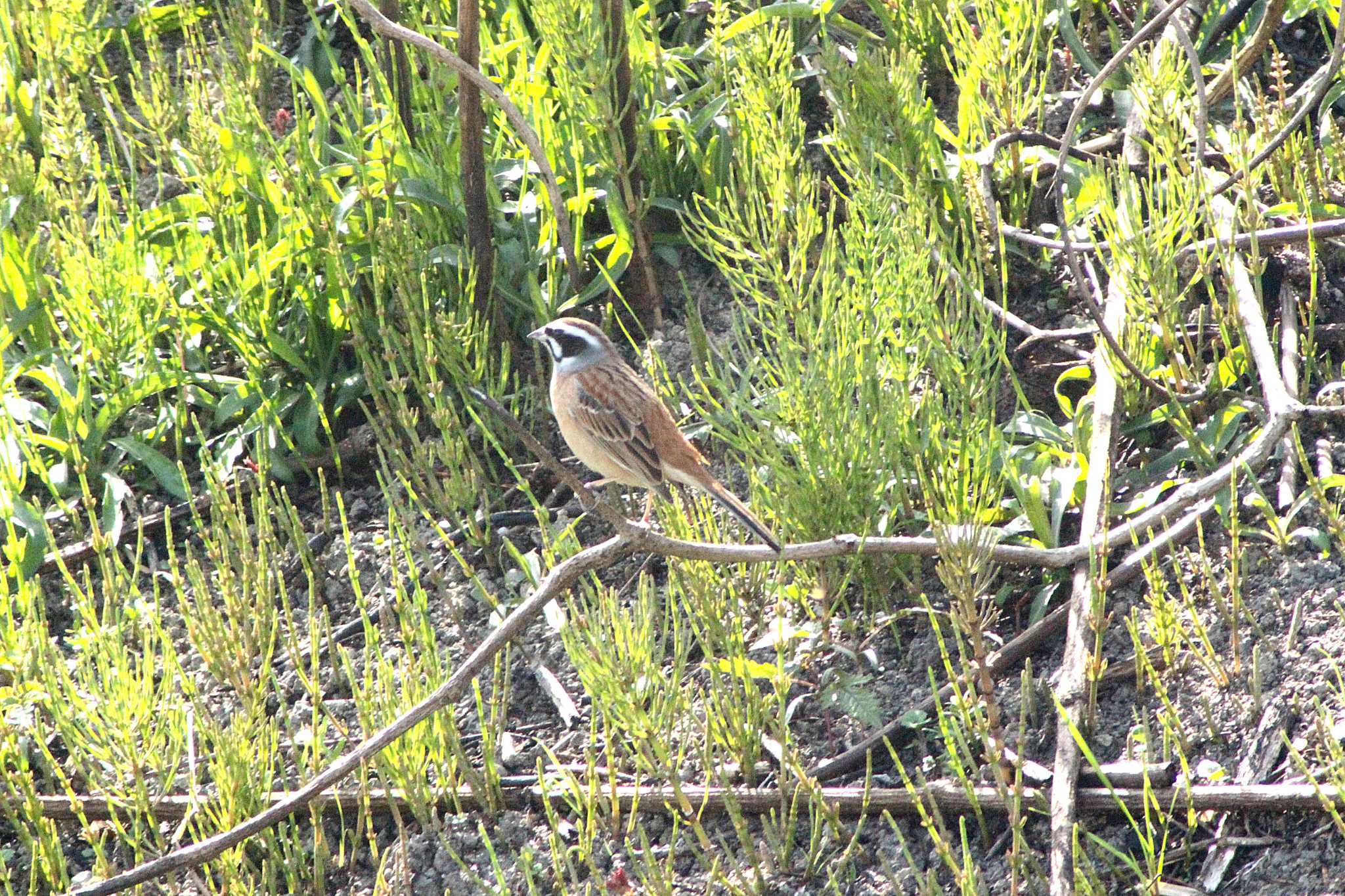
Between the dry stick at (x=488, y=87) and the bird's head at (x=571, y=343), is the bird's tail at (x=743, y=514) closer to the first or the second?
the bird's head at (x=571, y=343)

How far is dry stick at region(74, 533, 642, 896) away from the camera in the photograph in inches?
133

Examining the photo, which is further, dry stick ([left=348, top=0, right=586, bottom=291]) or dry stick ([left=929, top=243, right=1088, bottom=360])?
dry stick ([left=929, top=243, right=1088, bottom=360])

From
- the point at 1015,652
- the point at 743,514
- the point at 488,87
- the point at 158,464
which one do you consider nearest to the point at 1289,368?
the point at 1015,652

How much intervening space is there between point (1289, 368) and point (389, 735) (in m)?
3.05

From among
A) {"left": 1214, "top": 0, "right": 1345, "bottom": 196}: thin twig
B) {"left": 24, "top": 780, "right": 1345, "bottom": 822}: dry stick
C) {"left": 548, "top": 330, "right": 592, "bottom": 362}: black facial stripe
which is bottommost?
{"left": 24, "top": 780, "right": 1345, "bottom": 822}: dry stick

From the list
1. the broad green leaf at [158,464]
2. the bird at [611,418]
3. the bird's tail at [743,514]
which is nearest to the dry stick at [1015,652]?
the bird's tail at [743,514]

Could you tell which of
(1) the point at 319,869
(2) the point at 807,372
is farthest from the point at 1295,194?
(1) the point at 319,869

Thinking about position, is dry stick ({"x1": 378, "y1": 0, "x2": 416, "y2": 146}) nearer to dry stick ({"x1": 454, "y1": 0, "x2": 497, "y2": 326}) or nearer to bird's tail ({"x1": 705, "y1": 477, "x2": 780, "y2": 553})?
dry stick ({"x1": 454, "y1": 0, "x2": 497, "y2": 326})

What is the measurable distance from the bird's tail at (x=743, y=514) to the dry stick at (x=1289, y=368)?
153 cm

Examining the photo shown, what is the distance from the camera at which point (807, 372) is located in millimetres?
3916

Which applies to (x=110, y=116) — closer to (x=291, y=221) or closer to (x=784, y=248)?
(x=291, y=221)

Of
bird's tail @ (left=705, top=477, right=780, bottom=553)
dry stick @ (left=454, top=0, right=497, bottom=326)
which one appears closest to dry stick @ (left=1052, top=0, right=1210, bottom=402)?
bird's tail @ (left=705, top=477, right=780, bottom=553)

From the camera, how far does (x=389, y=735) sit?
11.4 feet

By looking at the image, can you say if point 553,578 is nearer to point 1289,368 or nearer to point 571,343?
point 571,343
